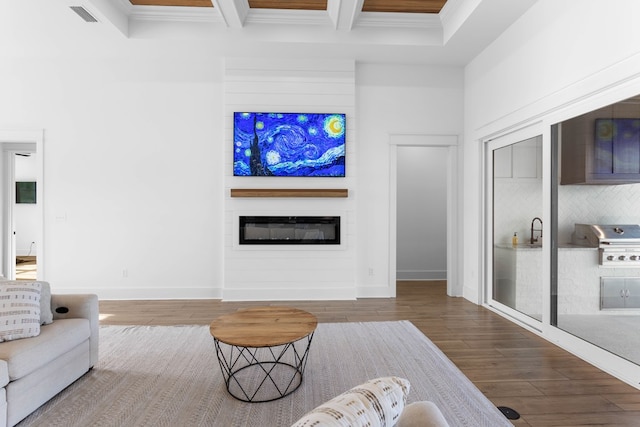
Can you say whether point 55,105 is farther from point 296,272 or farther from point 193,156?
point 296,272

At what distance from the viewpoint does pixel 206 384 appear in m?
2.43

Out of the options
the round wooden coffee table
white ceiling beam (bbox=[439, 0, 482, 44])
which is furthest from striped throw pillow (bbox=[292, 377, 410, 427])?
white ceiling beam (bbox=[439, 0, 482, 44])

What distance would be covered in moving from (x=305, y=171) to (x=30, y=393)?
11.7ft

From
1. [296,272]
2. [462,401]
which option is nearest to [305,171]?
[296,272]

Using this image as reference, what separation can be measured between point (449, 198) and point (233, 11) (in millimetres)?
3711

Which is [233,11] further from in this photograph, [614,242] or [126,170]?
[614,242]

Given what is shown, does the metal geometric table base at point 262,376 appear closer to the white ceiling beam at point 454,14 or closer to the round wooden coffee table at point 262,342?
the round wooden coffee table at point 262,342

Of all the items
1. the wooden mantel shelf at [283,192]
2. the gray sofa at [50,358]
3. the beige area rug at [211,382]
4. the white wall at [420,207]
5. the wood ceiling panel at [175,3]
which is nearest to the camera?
the gray sofa at [50,358]

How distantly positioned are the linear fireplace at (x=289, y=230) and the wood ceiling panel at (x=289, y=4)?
2581mm

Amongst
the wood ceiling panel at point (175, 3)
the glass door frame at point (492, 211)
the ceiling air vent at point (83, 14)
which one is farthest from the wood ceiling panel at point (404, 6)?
the ceiling air vent at point (83, 14)

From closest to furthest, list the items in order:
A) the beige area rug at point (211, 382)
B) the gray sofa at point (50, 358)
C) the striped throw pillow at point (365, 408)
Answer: the striped throw pillow at point (365, 408), the gray sofa at point (50, 358), the beige area rug at point (211, 382)

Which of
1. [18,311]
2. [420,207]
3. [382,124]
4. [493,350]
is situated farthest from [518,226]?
[18,311]

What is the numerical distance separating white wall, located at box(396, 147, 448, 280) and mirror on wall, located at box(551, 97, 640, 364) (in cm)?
305

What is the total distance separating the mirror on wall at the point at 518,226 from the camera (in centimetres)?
360
